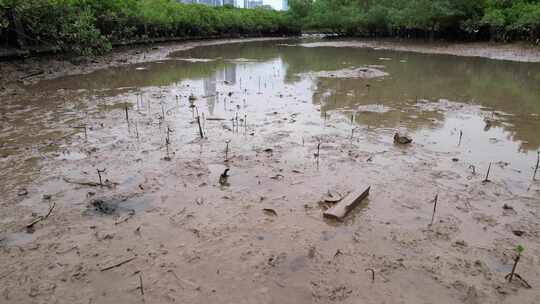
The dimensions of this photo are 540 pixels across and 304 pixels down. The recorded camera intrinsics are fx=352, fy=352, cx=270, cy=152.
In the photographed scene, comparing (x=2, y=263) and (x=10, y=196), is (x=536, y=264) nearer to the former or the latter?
(x=2, y=263)

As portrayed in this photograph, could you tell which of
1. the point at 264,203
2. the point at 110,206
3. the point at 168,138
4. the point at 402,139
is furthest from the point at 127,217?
the point at 402,139

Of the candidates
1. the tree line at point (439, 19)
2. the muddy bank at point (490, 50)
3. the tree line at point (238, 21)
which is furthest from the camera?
the tree line at point (439, 19)

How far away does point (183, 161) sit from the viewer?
5.34 metres

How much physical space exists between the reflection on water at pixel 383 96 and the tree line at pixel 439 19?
25.9 ft

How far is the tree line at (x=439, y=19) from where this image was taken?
76.4 ft

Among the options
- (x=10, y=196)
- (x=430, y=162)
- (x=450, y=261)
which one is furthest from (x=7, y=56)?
(x=450, y=261)

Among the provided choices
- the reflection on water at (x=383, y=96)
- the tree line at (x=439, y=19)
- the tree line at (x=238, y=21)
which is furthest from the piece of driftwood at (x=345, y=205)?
the tree line at (x=439, y=19)

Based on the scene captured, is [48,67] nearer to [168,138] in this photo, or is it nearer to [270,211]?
[168,138]

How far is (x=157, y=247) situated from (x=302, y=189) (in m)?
1.93

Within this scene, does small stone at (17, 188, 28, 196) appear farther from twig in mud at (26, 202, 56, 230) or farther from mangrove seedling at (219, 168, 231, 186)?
mangrove seedling at (219, 168, 231, 186)

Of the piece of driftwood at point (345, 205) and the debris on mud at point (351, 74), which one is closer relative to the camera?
the piece of driftwood at point (345, 205)

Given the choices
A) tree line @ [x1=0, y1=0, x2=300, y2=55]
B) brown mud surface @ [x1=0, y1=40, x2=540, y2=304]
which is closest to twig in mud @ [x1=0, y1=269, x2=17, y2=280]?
brown mud surface @ [x1=0, y1=40, x2=540, y2=304]

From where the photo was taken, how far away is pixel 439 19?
94.5 ft

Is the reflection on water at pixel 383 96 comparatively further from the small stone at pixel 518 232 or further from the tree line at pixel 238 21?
the tree line at pixel 238 21
